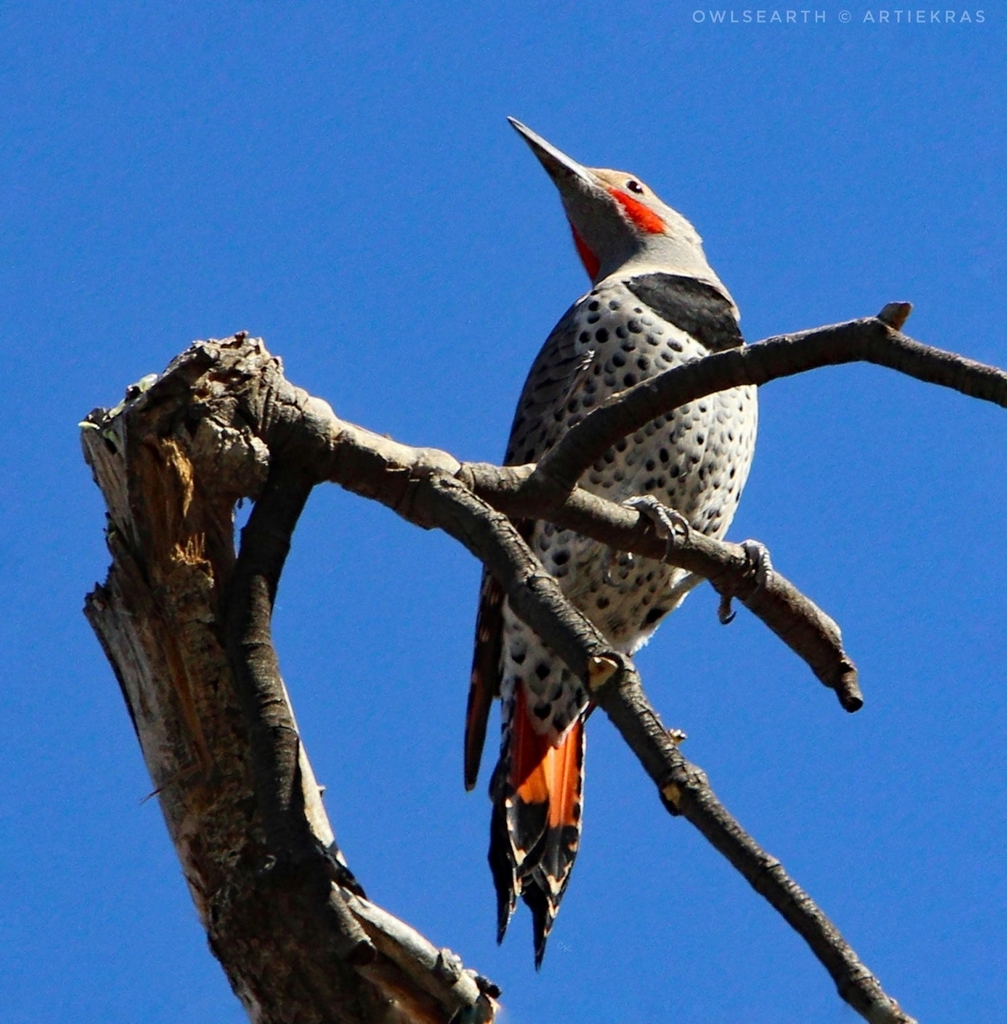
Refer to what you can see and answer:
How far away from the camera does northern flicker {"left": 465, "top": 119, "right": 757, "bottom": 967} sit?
529 centimetres

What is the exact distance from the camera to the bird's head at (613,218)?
699 cm

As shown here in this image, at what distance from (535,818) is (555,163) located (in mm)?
3305

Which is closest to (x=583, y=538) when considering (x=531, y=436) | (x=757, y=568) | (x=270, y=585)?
(x=531, y=436)

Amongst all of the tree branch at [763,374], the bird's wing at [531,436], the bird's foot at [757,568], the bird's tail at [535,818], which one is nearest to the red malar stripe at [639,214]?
the bird's wing at [531,436]

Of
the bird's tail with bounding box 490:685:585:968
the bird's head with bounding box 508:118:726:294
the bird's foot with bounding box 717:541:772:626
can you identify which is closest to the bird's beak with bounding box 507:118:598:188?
the bird's head with bounding box 508:118:726:294

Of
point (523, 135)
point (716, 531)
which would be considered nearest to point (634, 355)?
point (716, 531)

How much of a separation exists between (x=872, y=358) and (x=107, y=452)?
4.99ft

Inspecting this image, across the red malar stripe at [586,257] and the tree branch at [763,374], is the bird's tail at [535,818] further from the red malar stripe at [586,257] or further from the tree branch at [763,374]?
the red malar stripe at [586,257]

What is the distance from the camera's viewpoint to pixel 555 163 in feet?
23.7

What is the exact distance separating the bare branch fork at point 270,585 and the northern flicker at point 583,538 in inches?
84.8

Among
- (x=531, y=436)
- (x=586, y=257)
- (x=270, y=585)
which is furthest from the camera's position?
(x=586, y=257)

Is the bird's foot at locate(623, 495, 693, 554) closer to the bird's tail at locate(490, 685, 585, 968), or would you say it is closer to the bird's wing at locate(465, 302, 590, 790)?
the bird's tail at locate(490, 685, 585, 968)

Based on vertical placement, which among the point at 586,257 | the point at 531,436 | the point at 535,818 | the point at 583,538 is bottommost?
the point at 535,818

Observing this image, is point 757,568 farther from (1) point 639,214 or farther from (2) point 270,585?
(1) point 639,214
